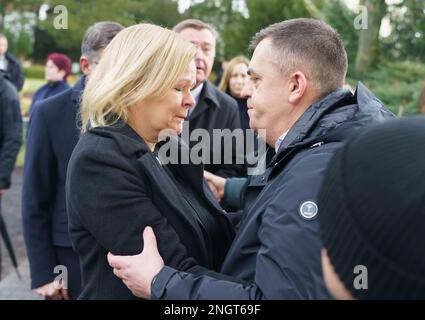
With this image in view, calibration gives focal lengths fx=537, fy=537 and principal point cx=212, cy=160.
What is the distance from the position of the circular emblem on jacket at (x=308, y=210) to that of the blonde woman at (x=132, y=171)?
481 mm

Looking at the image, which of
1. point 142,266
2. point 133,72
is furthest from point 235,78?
point 142,266

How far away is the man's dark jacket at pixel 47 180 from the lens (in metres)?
3.16

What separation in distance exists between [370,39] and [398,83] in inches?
68.9

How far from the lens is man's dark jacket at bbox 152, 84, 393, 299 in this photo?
1572mm

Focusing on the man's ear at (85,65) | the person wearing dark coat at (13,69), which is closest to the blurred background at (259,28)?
the man's ear at (85,65)

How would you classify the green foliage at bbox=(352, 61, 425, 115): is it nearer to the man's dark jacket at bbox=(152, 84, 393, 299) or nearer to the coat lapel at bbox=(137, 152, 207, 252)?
the man's dark jacket at bbox=(152, 84, 393, 299)

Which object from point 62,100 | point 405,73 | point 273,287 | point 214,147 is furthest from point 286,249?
point 405,73

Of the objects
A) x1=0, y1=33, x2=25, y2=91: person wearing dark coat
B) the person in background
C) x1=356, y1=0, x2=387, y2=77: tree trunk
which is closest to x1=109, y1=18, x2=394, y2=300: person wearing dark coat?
the person in background

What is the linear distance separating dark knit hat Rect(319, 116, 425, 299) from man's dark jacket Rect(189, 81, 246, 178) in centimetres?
288

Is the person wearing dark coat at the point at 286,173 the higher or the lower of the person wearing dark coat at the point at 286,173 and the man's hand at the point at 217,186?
the higher

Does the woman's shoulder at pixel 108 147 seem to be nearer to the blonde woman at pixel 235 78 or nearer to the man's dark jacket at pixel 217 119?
the man's dark jacket at pixel 217 119

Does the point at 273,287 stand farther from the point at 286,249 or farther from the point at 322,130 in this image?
the point at 322,130

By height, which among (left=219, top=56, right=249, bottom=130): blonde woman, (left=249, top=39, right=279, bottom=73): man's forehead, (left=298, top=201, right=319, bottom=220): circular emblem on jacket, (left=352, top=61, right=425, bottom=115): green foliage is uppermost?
(left=249, top=39, right=279, bottom=73): man's forehead

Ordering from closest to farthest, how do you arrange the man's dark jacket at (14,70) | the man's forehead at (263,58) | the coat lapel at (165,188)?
the coat lapel at (165,188) → the man's forehead at (263,58) → the man's dark jacket at (14,70)
